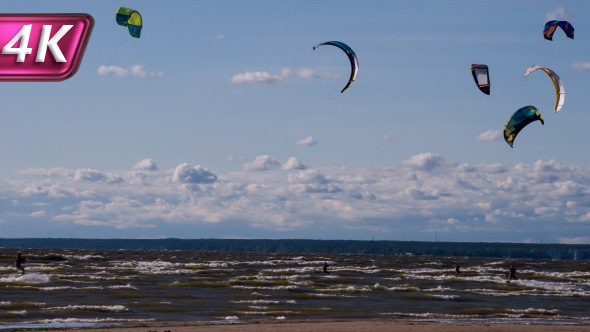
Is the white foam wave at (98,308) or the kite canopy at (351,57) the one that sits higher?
the kite canopy at (351,57)

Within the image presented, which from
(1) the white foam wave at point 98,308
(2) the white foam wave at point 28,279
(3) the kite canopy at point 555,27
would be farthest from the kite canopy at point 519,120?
(2) the white foam wave at point 28,279

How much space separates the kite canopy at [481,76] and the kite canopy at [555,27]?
5307mm

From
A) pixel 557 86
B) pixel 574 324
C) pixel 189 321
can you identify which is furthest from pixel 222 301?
pixel 557 86

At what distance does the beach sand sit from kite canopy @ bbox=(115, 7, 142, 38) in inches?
765

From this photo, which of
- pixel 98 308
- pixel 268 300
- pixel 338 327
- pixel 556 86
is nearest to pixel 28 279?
pixel 98 308

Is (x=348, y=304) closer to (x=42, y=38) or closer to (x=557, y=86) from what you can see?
(x=557, y=86)

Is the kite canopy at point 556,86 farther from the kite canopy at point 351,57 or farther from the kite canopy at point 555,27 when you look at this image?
the kite canopy at point 351,57

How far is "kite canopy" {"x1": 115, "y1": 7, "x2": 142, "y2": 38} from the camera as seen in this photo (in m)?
44.2

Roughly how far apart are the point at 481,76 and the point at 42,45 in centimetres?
2603

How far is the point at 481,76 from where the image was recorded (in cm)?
4088

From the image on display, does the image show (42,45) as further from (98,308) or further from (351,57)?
(351,57)

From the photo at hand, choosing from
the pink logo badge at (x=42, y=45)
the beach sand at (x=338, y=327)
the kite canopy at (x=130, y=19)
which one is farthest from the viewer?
the kite canopy at (x=130, y=19)

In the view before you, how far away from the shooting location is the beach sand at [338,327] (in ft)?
94.0

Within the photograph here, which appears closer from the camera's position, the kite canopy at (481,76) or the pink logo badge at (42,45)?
the pink logo badge at (42,45)
